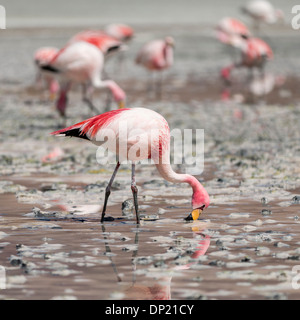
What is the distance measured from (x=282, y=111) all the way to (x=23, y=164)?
22.2ft

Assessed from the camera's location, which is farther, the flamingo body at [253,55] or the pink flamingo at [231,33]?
the pink flamingo at [231,33]

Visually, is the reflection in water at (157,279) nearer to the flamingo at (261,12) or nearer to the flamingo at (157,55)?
the flamingo at (157,55)

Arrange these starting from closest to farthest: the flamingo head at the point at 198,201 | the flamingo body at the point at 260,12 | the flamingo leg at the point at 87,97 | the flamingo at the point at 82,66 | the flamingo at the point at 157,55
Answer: the flamingo head at the point at 198,201
the flamingo at the point at 82,66
the flamingo leg at the point at 87,97
the flamingo at the point at 157,55
the flamingo body at the point at 260,12

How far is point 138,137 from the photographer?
270 inches

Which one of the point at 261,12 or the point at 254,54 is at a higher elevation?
the point at 261,12

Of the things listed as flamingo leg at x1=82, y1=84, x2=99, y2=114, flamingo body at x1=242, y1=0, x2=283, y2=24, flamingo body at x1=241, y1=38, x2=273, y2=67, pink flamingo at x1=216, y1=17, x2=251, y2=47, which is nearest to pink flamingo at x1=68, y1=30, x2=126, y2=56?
flamingo leg at x1=82, y1=84, x2=99, y2=114

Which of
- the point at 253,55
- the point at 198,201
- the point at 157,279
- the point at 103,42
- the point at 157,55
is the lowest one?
the point at 157,279

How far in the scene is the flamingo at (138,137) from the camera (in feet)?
22.5

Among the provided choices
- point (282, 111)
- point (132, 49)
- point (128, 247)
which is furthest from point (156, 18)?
point (128, 247)

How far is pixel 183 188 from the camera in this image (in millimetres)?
8539

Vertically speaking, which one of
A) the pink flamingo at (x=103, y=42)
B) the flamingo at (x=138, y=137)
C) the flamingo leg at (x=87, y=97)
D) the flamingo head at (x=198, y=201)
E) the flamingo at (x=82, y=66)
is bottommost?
the flamingo head at (x=198, y=201)

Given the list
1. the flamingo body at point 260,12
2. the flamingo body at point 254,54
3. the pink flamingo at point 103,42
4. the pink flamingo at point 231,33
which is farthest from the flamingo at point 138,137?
the flamingo body at point 260,12

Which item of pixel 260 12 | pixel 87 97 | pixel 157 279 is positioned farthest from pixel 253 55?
pixel 157 279

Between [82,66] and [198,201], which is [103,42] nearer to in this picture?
[82,66]
